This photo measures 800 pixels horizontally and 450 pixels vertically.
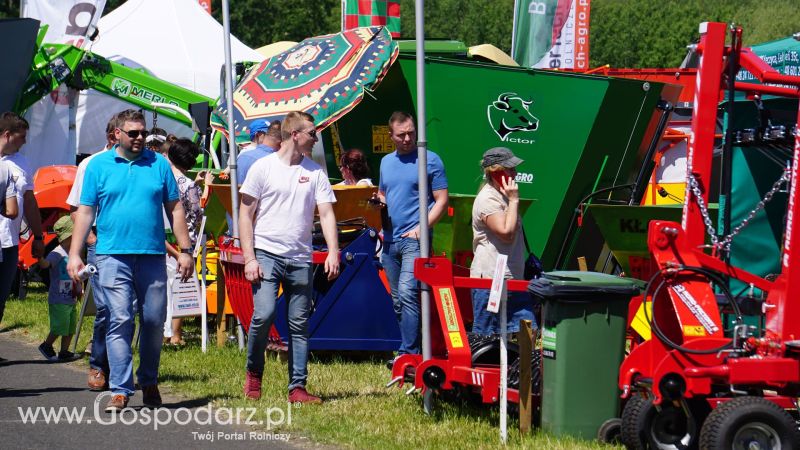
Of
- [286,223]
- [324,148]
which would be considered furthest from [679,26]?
[286,223]

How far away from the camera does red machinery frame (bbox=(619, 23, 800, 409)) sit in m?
6.40

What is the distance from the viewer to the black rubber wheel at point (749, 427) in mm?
6105

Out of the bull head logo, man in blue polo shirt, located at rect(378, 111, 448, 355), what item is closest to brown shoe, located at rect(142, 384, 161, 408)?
man in blue polo shirt, located at rect(378, 111, 448, 355)

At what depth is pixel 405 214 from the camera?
9.02 meters

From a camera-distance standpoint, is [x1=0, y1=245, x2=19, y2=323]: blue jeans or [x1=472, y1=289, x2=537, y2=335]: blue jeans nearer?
[x1=472, y1=289, x2=537, y2=335]: blue jeans

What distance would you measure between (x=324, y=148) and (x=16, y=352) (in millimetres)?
3700

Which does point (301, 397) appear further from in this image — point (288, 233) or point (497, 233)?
point (497, 233)

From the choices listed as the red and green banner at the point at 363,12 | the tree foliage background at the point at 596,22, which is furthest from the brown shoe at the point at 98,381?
the tree foliage background at the point at 596,22

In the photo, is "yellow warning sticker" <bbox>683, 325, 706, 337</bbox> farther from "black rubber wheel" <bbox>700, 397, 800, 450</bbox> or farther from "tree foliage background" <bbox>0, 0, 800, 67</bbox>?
"tree foliage background" <bbox>0, 0, 800, 67</bbox>

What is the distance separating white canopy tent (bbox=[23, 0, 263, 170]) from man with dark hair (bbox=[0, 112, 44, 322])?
43.8 ft

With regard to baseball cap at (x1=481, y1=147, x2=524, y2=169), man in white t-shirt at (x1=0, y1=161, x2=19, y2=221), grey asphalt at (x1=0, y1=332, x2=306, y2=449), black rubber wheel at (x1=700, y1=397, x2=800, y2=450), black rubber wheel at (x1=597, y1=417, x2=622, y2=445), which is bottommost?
grey asphalt at (x1=0, y1=332, x2=306, y2=449)

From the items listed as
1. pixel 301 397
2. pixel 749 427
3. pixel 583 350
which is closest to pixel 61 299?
pixel 301 397

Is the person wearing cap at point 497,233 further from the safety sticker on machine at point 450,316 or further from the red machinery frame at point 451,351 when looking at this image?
the safety sticker on machine at point 450,316

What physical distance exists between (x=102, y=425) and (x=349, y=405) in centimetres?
159
